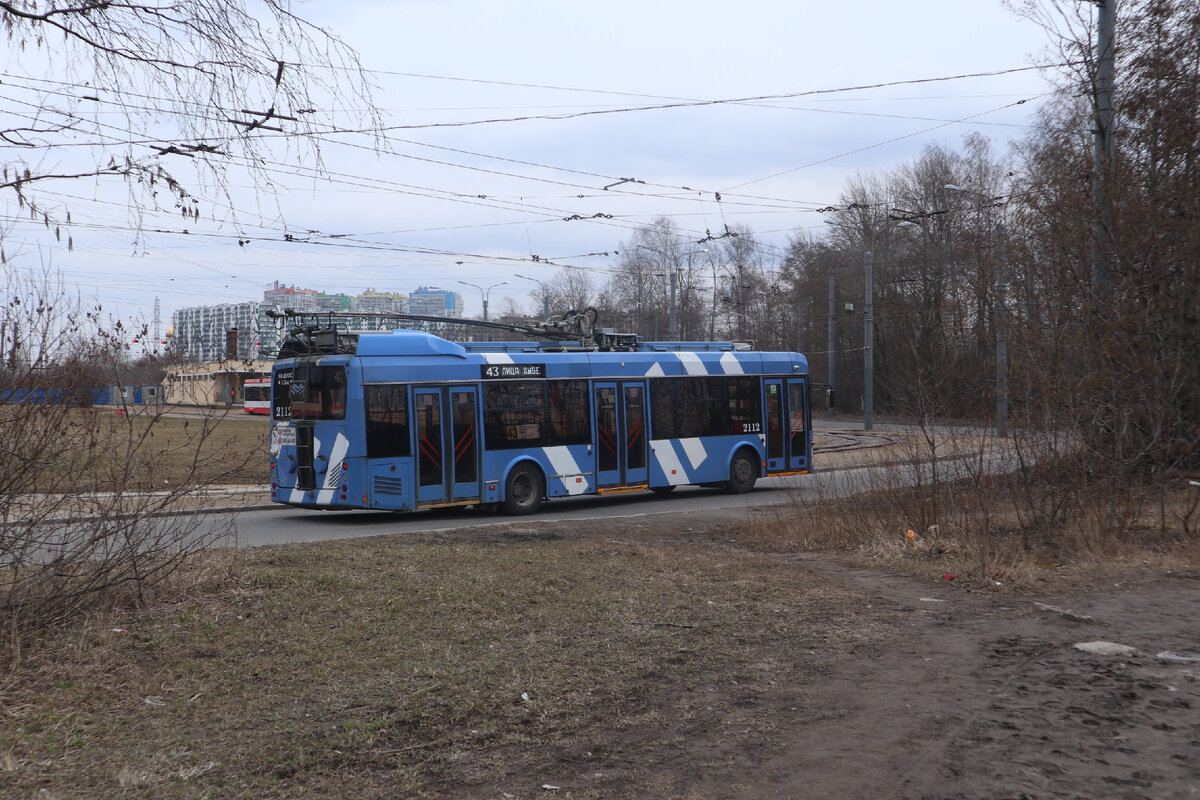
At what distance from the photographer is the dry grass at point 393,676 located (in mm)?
4332

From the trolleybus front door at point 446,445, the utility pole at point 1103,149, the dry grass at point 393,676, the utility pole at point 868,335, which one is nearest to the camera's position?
the dry grass at point 393,676

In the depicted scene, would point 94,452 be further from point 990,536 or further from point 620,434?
point 620,434

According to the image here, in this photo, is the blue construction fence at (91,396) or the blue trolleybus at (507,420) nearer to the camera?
the blue construction fence at (91,396)

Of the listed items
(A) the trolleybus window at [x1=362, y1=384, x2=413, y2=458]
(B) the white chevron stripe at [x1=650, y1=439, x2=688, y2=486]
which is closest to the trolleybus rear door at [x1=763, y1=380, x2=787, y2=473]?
(B) the white chevron stripe at [x1=650, y1=439, x2=688, y2=486]

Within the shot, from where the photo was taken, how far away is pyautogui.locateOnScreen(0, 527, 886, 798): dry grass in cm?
433

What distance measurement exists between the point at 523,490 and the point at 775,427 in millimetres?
6467

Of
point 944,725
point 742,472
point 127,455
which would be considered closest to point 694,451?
point 742,472

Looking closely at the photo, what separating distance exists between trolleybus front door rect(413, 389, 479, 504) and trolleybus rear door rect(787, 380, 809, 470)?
7826mm

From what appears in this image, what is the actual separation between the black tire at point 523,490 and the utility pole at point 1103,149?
9.25 metres

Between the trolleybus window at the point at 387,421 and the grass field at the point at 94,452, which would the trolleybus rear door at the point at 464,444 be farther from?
the grass field at the point at 94,452

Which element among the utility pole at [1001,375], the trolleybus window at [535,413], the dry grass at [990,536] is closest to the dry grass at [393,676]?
the dry grass at [990,536]

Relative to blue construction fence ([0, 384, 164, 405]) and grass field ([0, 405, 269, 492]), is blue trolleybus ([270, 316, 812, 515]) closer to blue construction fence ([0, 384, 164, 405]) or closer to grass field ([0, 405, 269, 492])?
grass field ([0, 405, 269, 492])

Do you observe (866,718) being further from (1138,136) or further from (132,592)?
(1138,136)

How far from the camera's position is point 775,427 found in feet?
67.5
